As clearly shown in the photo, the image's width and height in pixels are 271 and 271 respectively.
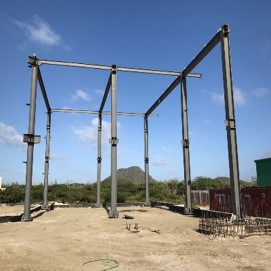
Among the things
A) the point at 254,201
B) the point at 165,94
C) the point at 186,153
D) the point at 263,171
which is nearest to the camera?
the point at 254,201

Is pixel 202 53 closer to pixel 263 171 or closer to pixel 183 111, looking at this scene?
pixel 183 111

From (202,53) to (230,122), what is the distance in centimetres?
410

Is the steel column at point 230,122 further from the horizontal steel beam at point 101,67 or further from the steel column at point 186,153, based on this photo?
the horizontal steel beam at point 101,67

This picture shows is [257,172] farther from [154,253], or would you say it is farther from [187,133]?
[154,253]

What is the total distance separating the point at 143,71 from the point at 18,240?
10.3 meters

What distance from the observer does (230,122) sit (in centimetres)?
966

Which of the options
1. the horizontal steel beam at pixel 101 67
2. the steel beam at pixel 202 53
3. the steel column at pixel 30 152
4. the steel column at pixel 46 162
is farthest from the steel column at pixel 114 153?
the steel column at pixel 46 162

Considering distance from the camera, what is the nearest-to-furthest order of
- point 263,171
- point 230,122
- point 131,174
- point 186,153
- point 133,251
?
1. point 133,251
2. point 230,122
3. point 186,153
4. point 263,171
5. point 131,174

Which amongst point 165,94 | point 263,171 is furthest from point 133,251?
point 263,171

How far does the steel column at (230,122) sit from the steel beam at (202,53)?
63 centimetres

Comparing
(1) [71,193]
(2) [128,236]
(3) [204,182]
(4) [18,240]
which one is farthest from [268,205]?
(3) [204,182]

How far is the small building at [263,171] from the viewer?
64.8 ft

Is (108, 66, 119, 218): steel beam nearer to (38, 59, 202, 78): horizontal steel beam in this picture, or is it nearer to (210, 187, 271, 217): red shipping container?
(38, 59, 202, 78): horizontal steel beam

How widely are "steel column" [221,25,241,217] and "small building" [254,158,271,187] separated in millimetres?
11593
